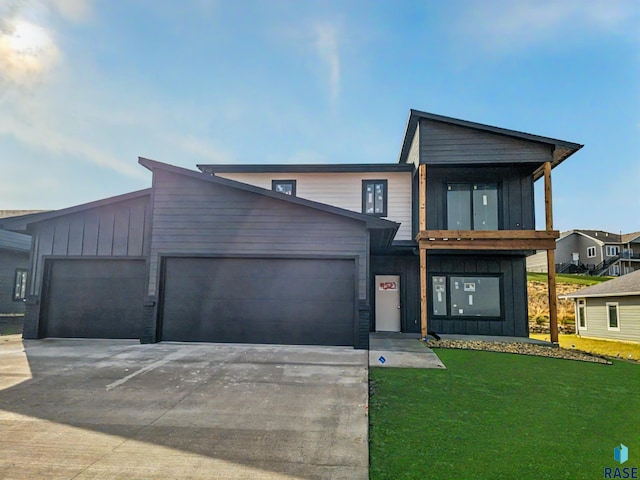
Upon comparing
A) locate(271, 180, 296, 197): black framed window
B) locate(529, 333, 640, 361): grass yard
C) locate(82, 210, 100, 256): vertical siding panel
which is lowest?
locate(529, 333, 640, 361): grass yard

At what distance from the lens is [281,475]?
2.99 m

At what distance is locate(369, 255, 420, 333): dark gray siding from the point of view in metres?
12.6

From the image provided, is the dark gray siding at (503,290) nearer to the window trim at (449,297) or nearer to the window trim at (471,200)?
the window trim at (449,297)

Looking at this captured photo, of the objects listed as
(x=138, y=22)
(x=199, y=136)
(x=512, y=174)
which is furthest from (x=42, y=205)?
(x=512, y=174)

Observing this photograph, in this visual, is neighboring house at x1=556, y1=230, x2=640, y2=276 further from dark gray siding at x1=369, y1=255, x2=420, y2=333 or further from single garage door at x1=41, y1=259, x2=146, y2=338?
single garage door at x1=41, y1=259, x2=146, y2=338

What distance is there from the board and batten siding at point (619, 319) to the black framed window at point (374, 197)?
43.1 feet

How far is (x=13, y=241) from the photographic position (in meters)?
15.9

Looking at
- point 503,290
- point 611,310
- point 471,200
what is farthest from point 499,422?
point 611,310

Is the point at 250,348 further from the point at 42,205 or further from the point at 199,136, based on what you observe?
the point at 42,205

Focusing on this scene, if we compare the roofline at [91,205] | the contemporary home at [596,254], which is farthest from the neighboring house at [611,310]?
the contemporary home at [596,254]

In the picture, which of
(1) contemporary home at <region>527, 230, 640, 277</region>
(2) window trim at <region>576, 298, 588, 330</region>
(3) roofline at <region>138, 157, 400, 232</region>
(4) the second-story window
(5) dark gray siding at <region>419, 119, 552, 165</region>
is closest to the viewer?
(3) roofline at <region>138, 157, 400, 232</region>

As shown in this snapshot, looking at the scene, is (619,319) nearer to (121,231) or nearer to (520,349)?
(520,349)

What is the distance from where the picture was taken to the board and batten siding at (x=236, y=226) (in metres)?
9.20

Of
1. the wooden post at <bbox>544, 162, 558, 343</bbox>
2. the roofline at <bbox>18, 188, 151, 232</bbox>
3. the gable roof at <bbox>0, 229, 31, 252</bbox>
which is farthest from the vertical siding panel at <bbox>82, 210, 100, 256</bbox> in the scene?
the wooden post at <bbox>544, 162, 558, 343</bbox>
